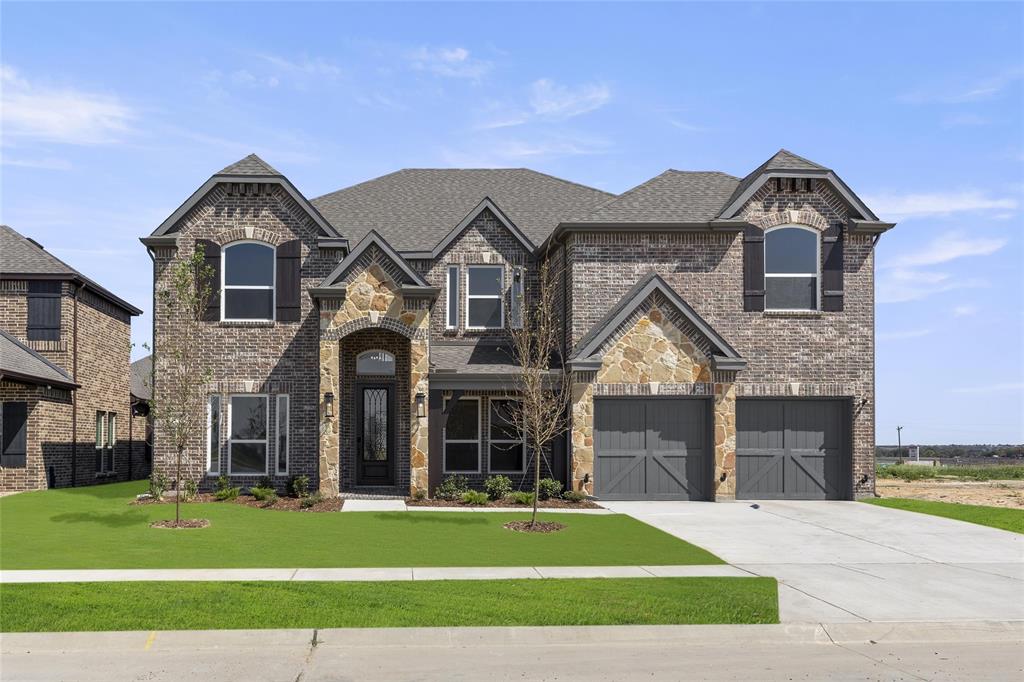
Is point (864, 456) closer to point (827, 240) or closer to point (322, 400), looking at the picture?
point (827, 240)

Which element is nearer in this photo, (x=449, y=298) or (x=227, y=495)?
(x=227, y=495)

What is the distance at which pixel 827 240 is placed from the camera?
75.8 feet

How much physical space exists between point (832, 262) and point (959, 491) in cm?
1066

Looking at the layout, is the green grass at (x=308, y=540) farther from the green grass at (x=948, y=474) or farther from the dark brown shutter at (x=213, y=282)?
the green grass at (x=948, y=474)

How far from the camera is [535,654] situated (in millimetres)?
8469

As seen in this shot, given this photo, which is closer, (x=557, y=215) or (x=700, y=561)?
(x=700, y=561)

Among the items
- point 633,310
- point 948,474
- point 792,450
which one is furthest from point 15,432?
point 948,474

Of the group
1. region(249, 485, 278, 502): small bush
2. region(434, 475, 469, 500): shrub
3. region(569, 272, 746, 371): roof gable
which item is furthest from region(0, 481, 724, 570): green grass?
region(569, 272, 746, 371): roof gable

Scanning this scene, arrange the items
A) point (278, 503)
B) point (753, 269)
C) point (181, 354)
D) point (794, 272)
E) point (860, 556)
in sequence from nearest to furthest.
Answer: point (860, 556), point (181, 354), point (278, 503), point (753, 269), point (794, 272)

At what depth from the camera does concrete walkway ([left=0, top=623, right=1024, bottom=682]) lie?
7785mm

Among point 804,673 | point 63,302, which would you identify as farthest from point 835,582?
point 63,302

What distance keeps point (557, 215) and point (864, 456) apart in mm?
11405


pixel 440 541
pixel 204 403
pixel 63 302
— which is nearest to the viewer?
pixel 440 541

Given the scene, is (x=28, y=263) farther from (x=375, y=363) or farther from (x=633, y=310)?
(x=633, y=310)
